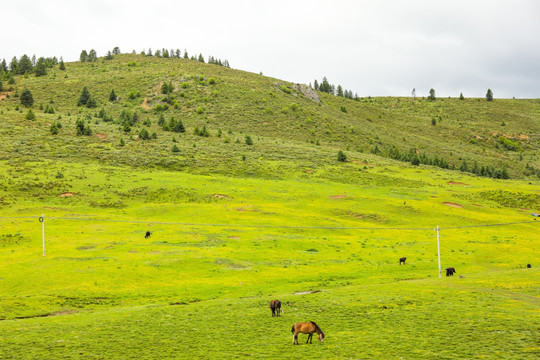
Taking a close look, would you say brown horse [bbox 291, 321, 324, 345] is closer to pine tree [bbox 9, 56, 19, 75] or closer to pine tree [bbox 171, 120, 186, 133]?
pine tree [bbox 171, 120, 186, 133]

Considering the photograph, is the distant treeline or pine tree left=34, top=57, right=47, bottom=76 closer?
the distant treeline

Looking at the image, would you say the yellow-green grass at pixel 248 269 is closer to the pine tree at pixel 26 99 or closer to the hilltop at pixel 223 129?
the hilltop at pixel 223 129

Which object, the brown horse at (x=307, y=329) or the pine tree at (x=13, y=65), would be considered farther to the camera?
the pine tree at (x=13, y=65)

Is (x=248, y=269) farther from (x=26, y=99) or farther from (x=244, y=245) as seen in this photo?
(x=26, y=99)

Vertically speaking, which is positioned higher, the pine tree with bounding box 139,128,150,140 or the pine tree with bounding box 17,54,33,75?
the pine tree with bounding box 17,54,33,75

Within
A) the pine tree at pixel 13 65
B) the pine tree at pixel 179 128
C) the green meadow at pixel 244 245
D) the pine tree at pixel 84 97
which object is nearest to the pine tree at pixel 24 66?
the pine tree at pixel 13 65

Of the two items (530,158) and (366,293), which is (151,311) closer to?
(366,293)

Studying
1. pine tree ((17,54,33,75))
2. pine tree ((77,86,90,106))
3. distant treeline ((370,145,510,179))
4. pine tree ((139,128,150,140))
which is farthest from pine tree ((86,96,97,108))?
distant treeline ((370,145,510,179))

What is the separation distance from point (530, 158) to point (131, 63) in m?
185

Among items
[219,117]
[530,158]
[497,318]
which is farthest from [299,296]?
[530,158]

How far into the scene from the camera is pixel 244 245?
46625mm

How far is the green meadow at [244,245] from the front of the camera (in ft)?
60.0

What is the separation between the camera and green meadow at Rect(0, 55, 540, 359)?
1830 cm

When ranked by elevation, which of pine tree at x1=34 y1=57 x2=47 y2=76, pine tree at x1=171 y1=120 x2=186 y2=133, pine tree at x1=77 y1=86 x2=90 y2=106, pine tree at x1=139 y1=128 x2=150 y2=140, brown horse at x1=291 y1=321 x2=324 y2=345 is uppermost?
pine tree at x1=34 y1=57 x2=47 y2=76
